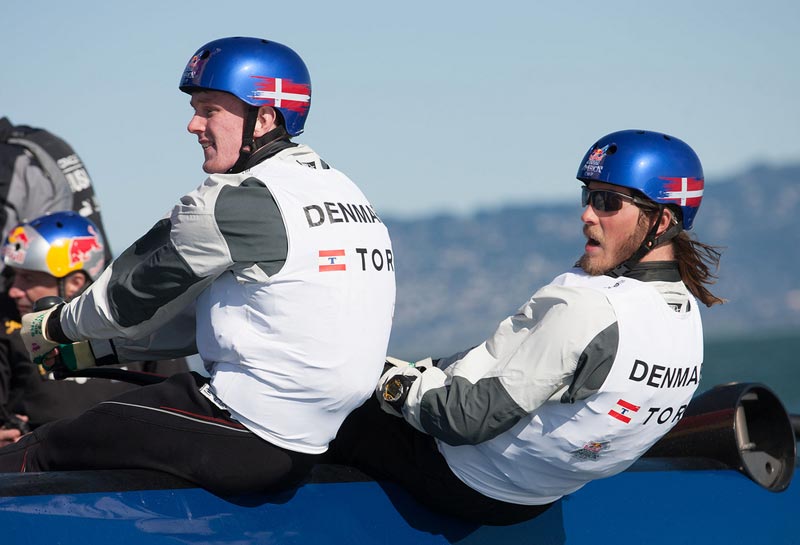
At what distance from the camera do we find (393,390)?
4.12m

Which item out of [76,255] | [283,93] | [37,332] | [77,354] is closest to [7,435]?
[76,255]

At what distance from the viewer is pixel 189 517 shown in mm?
3791

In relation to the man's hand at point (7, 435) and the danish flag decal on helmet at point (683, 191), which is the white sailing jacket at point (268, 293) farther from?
the man's hand at point (7, 435)

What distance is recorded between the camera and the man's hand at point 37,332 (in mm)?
3982

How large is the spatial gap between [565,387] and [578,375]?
7 centimetres

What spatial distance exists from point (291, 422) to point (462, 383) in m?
0.57

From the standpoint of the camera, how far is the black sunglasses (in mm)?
4391

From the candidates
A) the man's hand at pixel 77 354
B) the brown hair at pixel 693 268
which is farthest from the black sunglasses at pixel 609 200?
the man's hand at pixel 77 354

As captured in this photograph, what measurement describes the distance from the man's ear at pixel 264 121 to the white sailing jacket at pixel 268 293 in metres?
0.16

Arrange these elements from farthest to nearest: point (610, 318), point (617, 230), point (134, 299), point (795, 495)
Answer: point (795, 495), point (617, 230), point (610, 318), point (134, 299)

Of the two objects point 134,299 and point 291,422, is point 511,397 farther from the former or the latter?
point 134,299

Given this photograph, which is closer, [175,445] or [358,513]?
[175,445]

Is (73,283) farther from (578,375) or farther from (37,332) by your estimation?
(578,375)

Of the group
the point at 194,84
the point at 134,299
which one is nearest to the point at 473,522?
the point at 134,299
